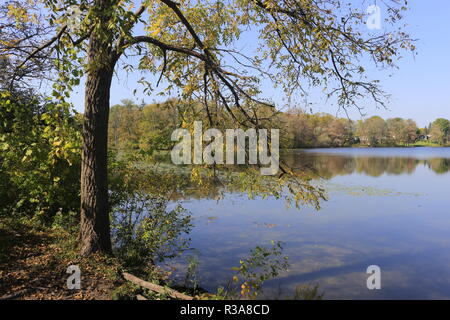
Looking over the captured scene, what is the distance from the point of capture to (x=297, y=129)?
1266 cm

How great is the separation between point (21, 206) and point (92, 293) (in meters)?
4.82

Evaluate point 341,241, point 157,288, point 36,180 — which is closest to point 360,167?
point 341,241

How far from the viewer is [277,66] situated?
7.12 m

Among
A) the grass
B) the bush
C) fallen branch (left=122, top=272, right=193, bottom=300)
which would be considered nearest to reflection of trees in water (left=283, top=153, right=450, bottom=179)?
the bush

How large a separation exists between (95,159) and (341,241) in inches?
297

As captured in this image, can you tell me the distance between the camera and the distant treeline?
6.64m

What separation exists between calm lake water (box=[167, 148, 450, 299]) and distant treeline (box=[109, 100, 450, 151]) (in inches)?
39.9

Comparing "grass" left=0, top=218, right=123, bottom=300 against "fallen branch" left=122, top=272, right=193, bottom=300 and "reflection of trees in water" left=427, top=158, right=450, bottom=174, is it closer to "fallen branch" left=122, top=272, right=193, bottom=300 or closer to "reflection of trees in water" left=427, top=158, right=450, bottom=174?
"fallen branch" left=122, top=272, right=193, bottom=300

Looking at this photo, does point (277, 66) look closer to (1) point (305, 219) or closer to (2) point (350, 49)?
(2) point (350, 49)

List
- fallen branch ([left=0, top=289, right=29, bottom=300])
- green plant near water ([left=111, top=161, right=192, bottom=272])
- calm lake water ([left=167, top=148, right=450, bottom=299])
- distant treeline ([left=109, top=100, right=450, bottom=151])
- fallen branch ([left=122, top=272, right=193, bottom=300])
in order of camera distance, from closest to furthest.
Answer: fallen branch ([left=0, top=289, right=29, bottom=300]), fallen branch ([left=122, top=272, right=193, bottom=300]), distant treeline ([left=109, top=100, right=450, bottom=151]), green plant near water ([left=111, top=161, right=192, bottom=272]), calm lake water ([left=167, top=148, right=450, bottom=299])

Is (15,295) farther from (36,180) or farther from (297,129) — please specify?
(297,129)

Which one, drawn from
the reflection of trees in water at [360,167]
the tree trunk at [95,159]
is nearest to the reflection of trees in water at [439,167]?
the reflection of trees in water at [360,167]

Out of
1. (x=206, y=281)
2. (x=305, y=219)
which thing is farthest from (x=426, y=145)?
(x=206, y=281)

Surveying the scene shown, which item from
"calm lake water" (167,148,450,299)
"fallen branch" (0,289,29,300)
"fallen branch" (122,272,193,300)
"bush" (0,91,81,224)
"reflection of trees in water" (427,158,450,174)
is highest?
"bush" (0,91,81,224)
